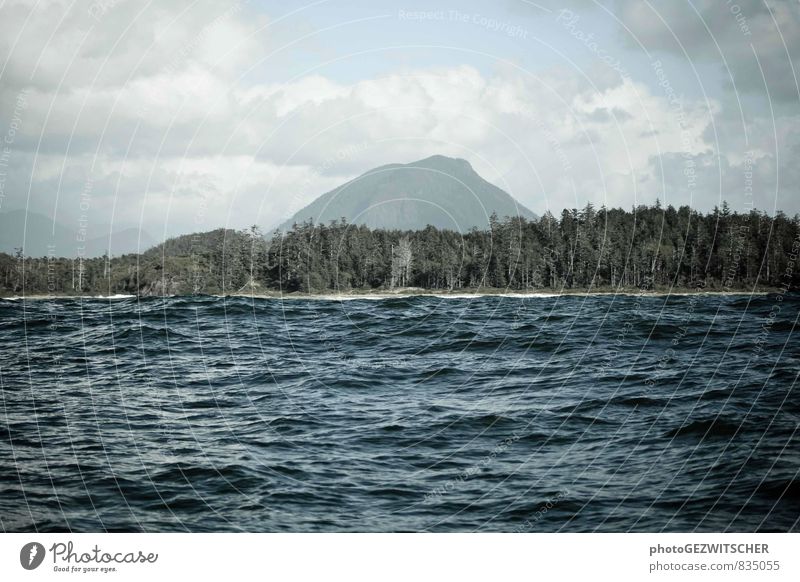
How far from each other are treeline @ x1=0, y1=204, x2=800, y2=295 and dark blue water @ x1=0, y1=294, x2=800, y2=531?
347ft

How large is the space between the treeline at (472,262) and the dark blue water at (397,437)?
→ 106 metres

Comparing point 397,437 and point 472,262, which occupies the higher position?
point 472,262

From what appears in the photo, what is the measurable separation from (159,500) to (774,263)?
150 m

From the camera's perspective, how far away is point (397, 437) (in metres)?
12.7

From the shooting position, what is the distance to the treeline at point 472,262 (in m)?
138

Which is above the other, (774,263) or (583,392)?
(774,263)

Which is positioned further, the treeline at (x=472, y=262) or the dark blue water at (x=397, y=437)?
the treeline at (x=472, y=262)

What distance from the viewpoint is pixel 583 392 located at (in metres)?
16.3

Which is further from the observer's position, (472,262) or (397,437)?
(472,262)

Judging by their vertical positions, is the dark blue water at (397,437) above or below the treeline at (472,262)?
below

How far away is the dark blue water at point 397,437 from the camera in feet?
31.6

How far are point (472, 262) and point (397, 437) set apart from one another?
147629 mm
